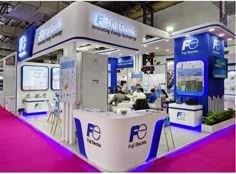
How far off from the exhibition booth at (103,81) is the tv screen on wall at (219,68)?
0.03 m

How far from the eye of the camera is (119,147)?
2.70 m

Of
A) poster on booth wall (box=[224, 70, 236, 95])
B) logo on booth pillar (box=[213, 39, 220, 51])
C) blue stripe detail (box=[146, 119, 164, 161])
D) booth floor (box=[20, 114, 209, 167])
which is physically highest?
logo on booth pillar (box=[213, 39, 220, 51])

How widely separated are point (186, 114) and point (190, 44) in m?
2.18

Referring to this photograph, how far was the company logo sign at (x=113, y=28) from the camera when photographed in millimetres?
4121

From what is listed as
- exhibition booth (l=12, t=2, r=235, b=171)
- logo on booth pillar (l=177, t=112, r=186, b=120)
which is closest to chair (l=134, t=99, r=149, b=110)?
exhibition booth (l=12, t=2, r=235, b=171)

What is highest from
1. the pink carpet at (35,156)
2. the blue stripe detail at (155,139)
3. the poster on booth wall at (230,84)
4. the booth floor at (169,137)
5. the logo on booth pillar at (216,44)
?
the logo on booth pillar at (216,44)

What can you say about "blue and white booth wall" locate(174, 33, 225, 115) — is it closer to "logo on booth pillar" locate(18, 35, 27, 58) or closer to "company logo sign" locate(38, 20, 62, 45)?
"company logo sign" locate(38, 20, 62, 45)

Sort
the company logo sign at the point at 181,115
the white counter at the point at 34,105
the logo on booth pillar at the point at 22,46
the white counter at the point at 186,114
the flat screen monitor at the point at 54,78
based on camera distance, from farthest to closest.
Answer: the flat screen monitor at the point at 54,78, the white counter at the point at 34,105, the logo on booth pillar at the point at 22,46, the company logo sign at the point at 181,115, the white counter at the point at 186,114

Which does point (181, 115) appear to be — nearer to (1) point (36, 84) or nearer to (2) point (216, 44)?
(2) point (216, 44)

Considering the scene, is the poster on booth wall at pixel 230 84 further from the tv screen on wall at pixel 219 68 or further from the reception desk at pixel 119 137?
the reception desk at pixel 119 137

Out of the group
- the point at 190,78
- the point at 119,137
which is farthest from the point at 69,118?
the point at 190,78

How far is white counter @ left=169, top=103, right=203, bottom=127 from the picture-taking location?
208 inches

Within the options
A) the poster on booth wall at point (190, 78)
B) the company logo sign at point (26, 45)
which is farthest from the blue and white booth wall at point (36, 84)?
the poster on booth wall at point (190, 78)

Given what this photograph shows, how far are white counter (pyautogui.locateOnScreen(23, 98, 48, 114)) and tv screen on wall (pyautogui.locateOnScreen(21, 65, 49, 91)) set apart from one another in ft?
1.76
